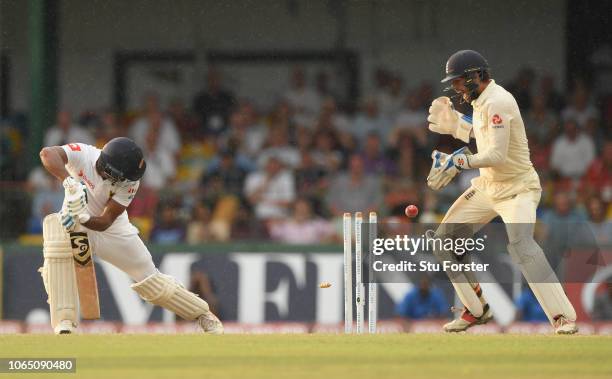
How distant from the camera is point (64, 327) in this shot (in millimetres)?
9539

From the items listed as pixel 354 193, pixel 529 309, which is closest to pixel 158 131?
pixel 354 193

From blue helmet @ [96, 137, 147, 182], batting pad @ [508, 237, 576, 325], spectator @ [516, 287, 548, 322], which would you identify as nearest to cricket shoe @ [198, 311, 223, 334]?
blue helmet @ [96, 137, 147, 182]

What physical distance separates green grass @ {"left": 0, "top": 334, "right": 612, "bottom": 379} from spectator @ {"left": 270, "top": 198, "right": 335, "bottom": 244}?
506 centimetres

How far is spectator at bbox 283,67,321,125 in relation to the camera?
16547 millimetres

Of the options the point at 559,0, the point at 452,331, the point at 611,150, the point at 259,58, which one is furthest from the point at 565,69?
the point at 452,331

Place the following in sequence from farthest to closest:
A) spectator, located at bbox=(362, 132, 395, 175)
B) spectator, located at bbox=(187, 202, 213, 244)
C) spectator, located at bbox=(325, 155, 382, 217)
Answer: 1. spectator, located at bbox=(362, 132, 395, 175)
2. spectator, located at bbox=(325, 155, 382, 217)
3. spectator, located at bbox=(187, 202, 213, 244)

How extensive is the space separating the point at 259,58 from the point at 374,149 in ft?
10.7

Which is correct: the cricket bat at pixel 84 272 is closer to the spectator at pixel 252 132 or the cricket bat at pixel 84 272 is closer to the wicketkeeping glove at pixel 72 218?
the wicketkeeping glove at pixel 72 218

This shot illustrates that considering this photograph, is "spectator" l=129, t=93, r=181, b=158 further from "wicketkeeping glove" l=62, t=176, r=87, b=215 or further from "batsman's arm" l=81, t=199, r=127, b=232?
"wicketkeeping glove" l=62, t=176, r=87, b=215

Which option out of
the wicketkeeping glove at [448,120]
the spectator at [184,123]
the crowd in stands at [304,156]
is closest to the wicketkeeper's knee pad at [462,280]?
the wicketkeeping glove at [448,120]

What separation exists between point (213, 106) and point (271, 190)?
2655 millimetres

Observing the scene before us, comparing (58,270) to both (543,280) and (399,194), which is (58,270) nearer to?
(543,280)

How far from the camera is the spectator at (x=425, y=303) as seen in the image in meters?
12.6

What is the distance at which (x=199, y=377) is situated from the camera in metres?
7.01
